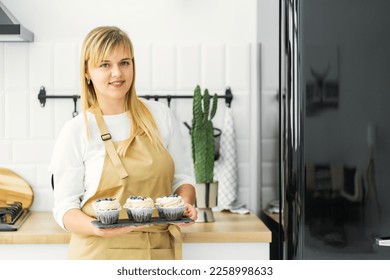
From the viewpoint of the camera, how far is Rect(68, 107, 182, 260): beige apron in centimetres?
126

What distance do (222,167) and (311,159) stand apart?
415 millimetres

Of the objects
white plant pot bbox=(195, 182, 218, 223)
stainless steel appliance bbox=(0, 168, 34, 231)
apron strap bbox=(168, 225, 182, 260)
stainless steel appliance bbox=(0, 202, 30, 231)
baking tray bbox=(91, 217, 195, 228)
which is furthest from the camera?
stainless steel appliance bbox=(0, 168, 34, 231)

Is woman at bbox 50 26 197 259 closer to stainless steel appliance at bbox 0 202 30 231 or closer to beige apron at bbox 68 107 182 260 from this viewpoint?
beige apron at bbox 68 107 182 260

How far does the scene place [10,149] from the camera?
1.66 meters

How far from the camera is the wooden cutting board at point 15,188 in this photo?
163 cm

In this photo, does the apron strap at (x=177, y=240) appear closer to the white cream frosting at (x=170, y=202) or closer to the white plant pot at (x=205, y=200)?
the white cream frosting at (x=170, y=202)

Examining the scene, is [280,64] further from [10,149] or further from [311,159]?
[10,149]

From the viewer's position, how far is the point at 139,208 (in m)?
1.19

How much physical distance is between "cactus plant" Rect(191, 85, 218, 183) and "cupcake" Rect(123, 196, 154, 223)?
1.05 feet

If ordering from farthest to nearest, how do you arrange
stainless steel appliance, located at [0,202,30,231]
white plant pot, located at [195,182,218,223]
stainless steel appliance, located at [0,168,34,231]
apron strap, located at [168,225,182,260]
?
stainless steel appliance, located at [0,168,34,231] → white plant pot, located at [195,182,218,223] → stainless steel appliance, located at [0,202,30,231] → apron strap, located at [168,225,182,260]

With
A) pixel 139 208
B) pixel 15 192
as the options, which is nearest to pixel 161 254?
pixel 139 208

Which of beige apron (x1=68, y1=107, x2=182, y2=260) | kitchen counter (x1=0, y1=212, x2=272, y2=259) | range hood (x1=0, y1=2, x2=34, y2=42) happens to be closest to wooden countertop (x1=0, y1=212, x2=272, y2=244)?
kitchen counter (x1=0, y1=212, x2=272, y2=259)

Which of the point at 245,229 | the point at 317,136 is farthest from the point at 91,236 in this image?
the point at 317,136

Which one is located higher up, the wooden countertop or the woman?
the woman
